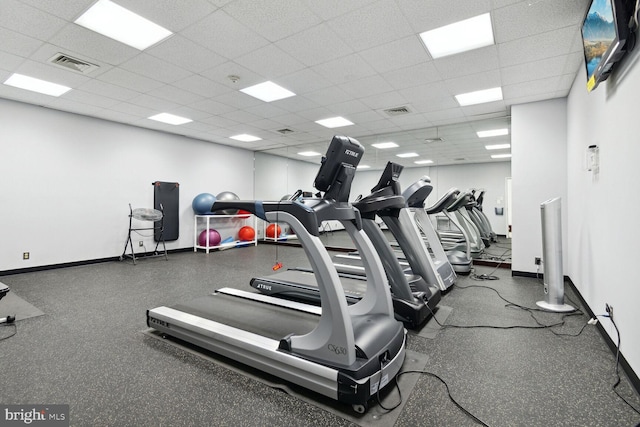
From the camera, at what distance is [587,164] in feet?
9.31

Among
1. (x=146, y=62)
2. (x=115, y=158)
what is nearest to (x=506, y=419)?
(x=146, y=62)

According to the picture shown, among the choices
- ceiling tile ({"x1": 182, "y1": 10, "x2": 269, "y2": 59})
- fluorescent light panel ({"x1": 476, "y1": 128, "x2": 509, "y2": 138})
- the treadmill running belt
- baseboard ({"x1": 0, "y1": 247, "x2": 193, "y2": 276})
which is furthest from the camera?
fluorescent light panel ({"x1": 476, "y1": 128, "x2": 509, "y2": 138})

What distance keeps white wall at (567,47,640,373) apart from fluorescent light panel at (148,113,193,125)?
606 cm

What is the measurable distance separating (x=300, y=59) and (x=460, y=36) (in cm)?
169

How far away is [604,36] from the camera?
2.07 metres

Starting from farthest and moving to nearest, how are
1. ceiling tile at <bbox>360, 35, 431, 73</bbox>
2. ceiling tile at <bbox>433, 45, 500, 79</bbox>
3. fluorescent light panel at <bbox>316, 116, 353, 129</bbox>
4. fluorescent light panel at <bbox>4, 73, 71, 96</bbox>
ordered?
fluorescent light panel at <bbox>316, 116, 353, 129</bbox> → fluorescent light panel at <bbox>4, 73, 71, 96</bbox> → ceiling tile at <bbox>433, 45, 500, 79</bbox> → ceiling tile at <bbox>360, 35, 431, 73</bbox>

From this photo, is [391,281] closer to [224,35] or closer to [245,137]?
[224,35]

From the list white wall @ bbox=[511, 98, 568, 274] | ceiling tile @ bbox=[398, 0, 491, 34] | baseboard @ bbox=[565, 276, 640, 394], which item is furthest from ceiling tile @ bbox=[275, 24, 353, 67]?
baseboard @ bbox=[565, 276, 640, 394]

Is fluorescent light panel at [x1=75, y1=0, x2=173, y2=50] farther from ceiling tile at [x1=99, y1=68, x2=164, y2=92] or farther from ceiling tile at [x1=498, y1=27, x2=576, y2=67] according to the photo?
ceiling tile at [x1=498, y1=27, x2=576, y2=67]

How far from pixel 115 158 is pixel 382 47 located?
557 centimetres

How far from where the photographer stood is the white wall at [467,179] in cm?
695

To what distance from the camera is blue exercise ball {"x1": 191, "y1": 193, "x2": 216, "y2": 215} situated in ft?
23.8

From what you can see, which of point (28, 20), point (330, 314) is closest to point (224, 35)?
point (28, 20)

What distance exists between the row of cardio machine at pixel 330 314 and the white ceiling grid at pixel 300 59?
1461mm
